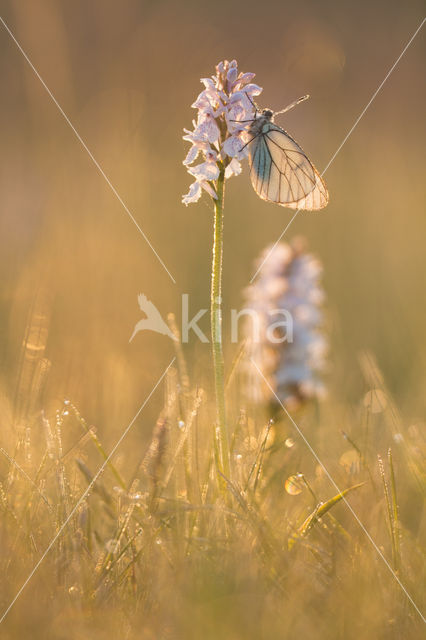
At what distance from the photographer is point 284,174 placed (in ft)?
9.90

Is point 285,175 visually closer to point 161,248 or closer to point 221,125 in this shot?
point 221,125

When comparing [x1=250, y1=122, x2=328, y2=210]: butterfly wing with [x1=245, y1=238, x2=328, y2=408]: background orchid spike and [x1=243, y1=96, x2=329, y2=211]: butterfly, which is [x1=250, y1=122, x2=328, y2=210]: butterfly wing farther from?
[x1=245, y1=238, x2=328, y2=408]: background orchid spike

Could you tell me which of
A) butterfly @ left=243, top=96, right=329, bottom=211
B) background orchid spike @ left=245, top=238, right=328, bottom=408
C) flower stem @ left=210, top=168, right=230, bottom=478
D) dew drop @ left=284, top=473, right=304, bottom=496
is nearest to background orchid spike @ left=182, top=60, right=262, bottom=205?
flower stem @ left=210, top=168, right=230, bottom=478

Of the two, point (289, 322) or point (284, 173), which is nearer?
point (284, 173)

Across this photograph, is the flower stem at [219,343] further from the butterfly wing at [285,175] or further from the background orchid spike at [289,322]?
the background orchid spike at [289,322]

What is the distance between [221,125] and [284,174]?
77 centimetres

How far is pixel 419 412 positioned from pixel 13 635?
267cm

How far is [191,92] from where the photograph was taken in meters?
11.9

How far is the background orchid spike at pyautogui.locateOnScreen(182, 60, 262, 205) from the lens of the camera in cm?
228

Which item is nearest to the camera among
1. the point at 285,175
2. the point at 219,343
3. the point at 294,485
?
the point at 219,343

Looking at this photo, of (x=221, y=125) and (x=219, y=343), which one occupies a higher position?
(x=221, y=125)

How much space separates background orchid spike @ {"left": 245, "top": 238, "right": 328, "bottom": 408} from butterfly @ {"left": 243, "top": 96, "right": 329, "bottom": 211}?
3.91 feet

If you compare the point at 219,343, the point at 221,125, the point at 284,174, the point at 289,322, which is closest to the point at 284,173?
the point at 284,174

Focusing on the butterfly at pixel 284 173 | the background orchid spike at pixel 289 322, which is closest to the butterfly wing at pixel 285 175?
the butterfly at pixel 284 173
